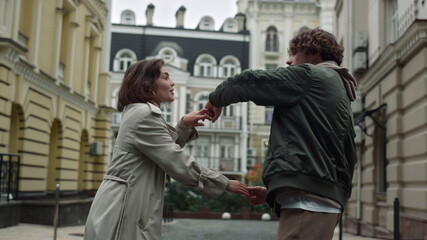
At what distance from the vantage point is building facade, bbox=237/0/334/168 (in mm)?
40344

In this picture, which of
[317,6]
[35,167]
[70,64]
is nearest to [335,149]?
[35,167]

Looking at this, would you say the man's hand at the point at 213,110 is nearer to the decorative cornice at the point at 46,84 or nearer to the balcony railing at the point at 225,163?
the decorative cornice at the point at 46,84

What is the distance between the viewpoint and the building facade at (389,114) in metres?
9.73

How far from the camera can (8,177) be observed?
42.4ft

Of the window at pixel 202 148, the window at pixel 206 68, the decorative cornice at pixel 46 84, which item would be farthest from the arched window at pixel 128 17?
the decorative cornice at pixel 46 84

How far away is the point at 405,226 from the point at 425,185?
49.8 inches

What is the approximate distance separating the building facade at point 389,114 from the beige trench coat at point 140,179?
426cm

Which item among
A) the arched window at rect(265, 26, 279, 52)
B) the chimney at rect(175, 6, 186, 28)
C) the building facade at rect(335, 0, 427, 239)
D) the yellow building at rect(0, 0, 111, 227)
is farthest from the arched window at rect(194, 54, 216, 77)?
the building facade at rect(335, 0, 427, 239)

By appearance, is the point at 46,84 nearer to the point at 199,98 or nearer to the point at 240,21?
the point at 199,98

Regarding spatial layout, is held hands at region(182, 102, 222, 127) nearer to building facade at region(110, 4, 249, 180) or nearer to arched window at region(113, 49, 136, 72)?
building facade at region(110, 4, 249, 180)

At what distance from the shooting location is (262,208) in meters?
26.4

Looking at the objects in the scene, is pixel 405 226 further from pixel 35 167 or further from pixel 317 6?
pixel 317 6

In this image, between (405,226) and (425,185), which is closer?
(425,185)

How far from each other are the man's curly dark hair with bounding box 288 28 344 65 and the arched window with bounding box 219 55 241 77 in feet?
122
